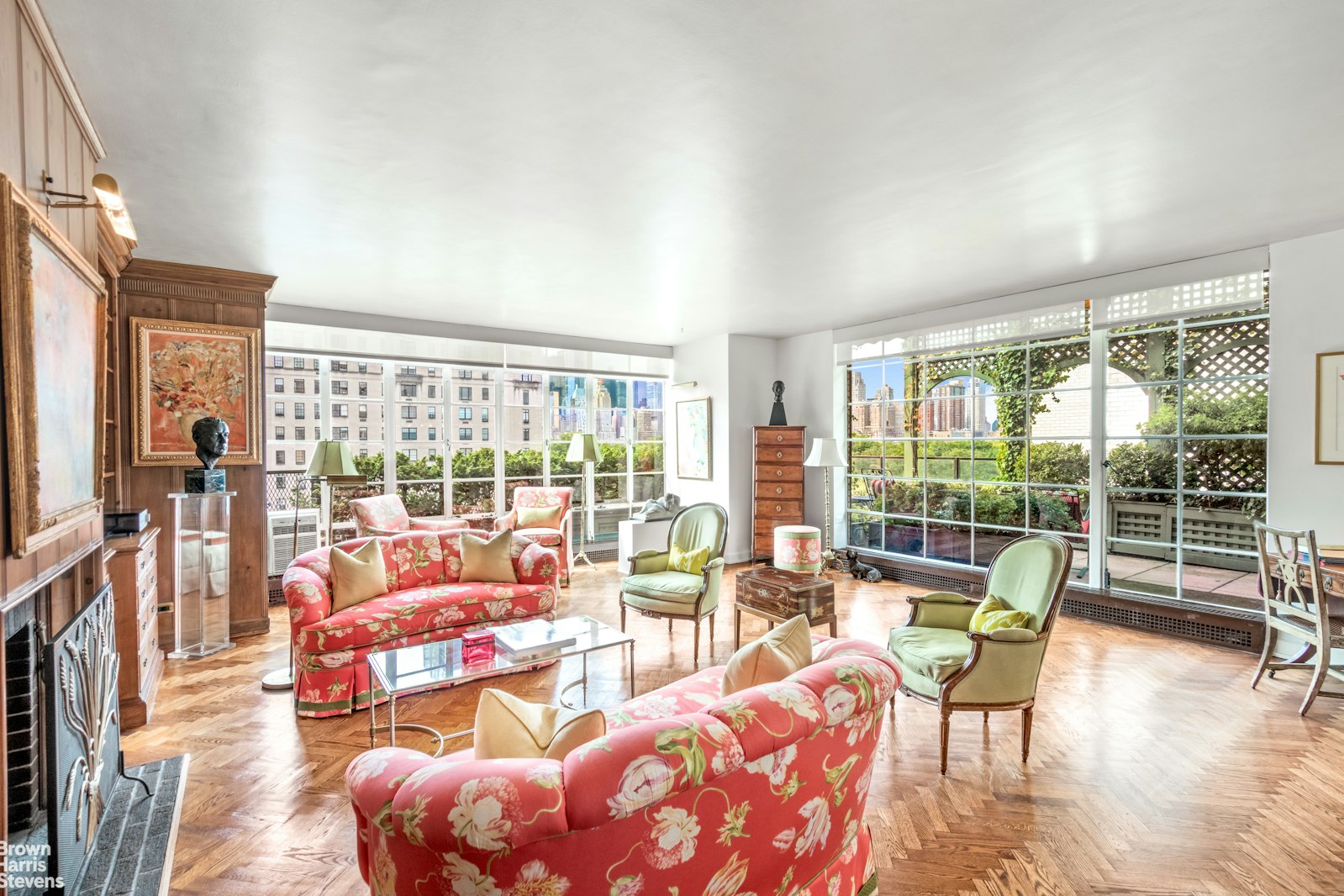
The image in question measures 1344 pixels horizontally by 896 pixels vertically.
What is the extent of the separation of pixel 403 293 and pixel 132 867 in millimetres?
4116

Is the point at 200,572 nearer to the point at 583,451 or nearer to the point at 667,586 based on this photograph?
the point at 667,586

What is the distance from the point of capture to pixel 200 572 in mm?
4184

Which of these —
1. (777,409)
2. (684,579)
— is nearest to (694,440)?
(777,409)

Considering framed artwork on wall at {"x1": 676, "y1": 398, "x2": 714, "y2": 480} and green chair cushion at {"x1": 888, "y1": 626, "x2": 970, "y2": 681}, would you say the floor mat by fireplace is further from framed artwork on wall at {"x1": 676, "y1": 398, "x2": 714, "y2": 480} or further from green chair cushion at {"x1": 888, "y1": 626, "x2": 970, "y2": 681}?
framed artwork on wall at {"x1": 676, "y1": 398, "x2": 714, "y2": 480}

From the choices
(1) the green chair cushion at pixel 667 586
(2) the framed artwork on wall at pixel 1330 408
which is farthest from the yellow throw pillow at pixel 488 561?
(2) the framed artwork on wall at pixel 1330 408

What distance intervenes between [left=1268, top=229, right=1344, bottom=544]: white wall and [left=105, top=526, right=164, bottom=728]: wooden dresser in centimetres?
661

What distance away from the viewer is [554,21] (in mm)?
1833

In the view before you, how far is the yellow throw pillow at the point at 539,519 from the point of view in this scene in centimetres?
624

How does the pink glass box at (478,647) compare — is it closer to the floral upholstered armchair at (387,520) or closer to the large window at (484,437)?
the floral upholstered armchair at (387,520)

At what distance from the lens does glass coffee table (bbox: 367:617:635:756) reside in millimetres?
2689

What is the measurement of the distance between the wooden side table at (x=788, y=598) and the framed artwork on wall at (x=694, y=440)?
125 inches

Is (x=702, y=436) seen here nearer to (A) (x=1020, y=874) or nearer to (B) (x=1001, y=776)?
(B) (x=1001, y=776)

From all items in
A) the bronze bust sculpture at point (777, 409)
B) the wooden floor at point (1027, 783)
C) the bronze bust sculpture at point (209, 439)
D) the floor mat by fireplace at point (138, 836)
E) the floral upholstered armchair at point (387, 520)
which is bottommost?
the wooden floor at point (1027, 783)

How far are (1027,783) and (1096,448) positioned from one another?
132 inches
